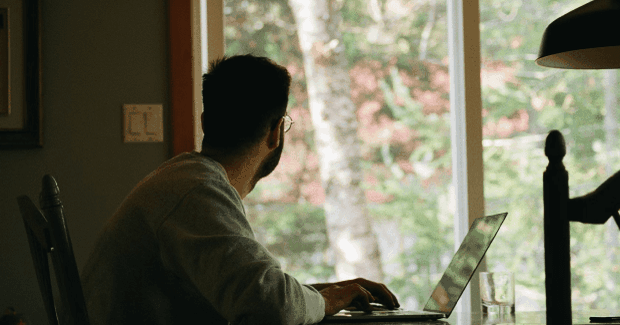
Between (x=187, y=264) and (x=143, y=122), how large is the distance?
3.57ft

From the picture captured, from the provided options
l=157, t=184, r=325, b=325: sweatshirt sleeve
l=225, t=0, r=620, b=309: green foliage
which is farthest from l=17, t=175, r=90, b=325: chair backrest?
l=225, t=0, r=620, b=309: green foliage

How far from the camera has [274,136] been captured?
135 cm

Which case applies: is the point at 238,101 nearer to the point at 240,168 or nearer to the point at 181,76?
the point at 240,168

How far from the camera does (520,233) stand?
7.84 ft

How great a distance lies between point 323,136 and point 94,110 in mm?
827

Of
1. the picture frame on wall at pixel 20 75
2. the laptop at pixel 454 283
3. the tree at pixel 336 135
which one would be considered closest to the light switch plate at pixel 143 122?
the picture frame on wall at pixel 20 75

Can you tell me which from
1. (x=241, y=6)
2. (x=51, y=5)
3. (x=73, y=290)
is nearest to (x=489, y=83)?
(x=241, y=6)

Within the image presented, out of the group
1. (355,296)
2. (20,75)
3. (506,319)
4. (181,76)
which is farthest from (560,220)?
(20,75)

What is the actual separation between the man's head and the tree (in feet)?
3.28

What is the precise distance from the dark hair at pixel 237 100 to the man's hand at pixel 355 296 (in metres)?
0.37

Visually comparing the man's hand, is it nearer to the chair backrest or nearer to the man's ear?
the man's ear

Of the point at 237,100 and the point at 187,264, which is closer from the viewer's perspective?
the point at 187,264

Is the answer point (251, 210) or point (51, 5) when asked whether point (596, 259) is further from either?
point (51, 5)

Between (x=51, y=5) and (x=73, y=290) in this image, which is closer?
(x=73, y=290)
